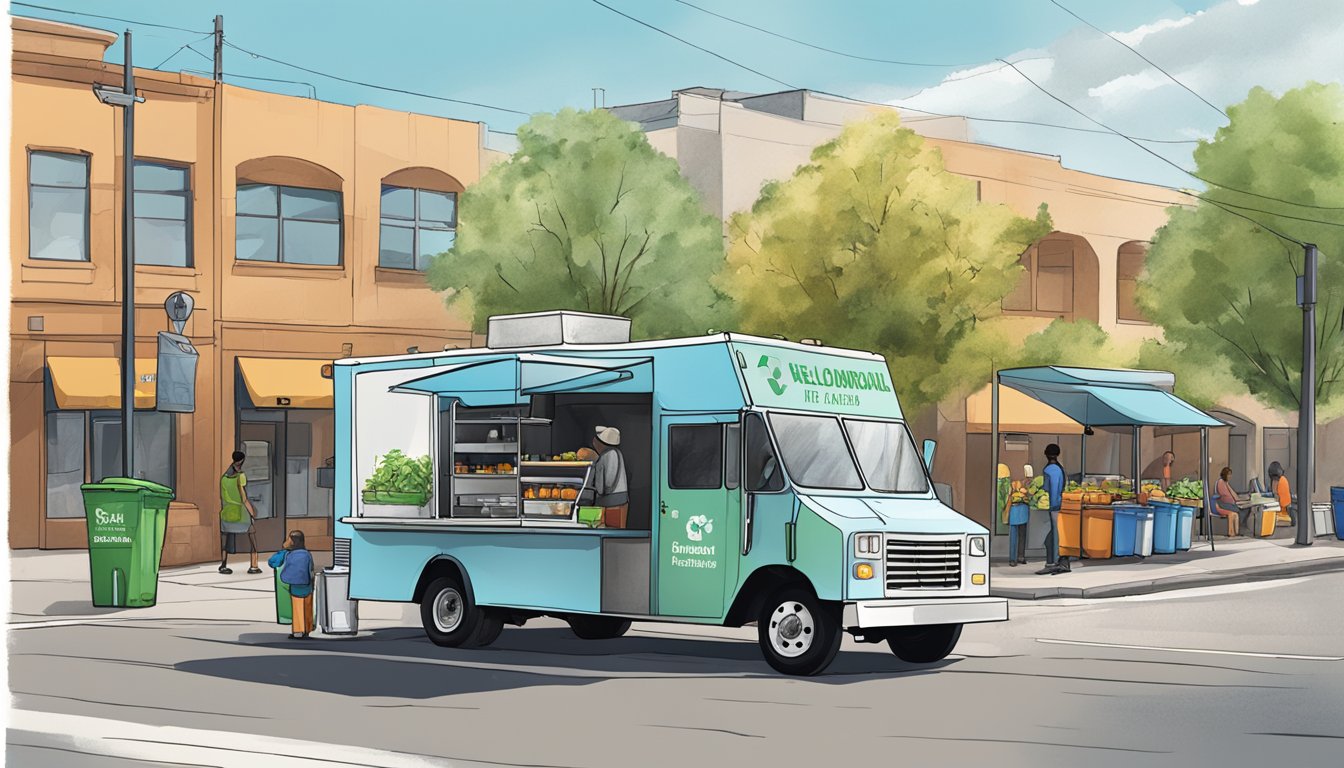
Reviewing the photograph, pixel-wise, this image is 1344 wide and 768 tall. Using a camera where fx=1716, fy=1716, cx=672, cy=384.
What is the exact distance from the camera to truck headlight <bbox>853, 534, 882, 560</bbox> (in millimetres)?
13688

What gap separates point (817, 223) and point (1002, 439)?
564 inches

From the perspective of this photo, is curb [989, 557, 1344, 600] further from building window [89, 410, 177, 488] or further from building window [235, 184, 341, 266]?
building window [235, 184, 341, 266]

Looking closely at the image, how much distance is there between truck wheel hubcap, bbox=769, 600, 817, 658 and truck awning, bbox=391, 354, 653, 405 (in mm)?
2443

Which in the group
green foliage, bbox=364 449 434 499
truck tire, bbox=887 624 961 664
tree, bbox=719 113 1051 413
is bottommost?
truck tire, bbox=887 624 961 664

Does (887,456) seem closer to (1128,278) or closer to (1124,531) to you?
(1124,531)

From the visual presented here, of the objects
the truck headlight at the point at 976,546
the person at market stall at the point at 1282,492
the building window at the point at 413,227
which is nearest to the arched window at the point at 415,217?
the building window at the point at 413,227

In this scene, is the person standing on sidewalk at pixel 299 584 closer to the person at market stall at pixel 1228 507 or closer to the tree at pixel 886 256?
the tree at pixel 886 256

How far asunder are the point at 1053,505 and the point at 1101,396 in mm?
4248

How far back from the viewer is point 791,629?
46.1ft

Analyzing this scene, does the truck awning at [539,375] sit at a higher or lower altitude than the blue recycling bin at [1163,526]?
higher

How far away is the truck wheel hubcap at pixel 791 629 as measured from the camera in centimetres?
1390

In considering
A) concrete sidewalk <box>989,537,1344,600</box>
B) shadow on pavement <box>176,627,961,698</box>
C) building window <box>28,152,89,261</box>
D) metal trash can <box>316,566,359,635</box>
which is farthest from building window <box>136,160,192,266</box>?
concrete sidewalk <box>989,537,1344,600</box>

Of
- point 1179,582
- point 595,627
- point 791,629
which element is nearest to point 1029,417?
point 1179,582

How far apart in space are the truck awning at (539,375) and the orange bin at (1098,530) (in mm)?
13523
